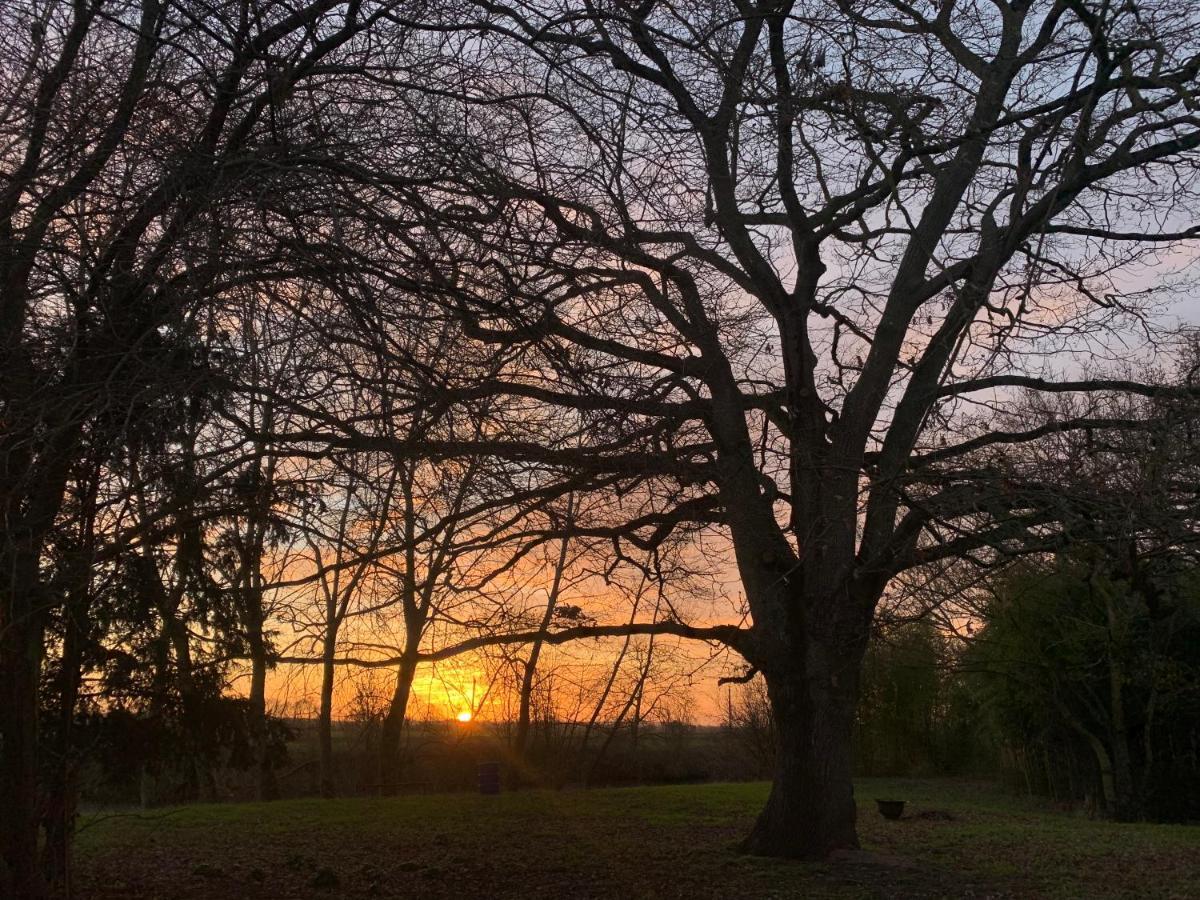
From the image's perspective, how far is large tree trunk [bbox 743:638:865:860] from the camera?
371 inches

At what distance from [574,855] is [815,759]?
2.29 meters

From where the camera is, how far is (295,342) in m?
4.00

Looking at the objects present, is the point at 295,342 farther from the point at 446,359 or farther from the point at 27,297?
the point at 27,297

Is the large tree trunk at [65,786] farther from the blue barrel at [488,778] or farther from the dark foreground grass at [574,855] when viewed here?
the blue barrel at [488,778]

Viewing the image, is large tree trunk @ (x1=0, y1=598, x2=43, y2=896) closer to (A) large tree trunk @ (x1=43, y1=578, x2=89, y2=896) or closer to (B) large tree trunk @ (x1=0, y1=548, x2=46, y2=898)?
(B) large tree trunk @ (x1=0, y1=548, x2=46, y2=898)

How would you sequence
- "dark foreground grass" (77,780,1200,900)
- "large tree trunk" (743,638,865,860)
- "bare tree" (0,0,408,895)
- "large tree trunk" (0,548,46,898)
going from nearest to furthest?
"bare tree" (0,0,408,895), "large tree trunk" (0,548,46,898), "dark foreground grass" (77,780,1200,900), "large tree trunk" (743,638,865,860)

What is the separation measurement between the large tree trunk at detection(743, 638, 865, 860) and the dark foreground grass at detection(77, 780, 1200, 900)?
0.32 meters

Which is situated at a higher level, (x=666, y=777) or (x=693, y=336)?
(x=693, y=336)

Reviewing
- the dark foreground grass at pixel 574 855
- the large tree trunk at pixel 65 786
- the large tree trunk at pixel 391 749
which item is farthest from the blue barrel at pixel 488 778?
the large tree trunk at pixel 65 786

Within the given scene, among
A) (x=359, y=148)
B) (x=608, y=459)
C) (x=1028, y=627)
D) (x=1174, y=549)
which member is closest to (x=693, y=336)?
(x=608, y=459)

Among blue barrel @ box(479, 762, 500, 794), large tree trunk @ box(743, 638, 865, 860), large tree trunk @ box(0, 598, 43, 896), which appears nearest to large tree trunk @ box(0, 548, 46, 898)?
large tree trunk @ box(0, 598, 43, 896)

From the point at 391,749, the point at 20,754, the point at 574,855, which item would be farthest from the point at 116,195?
the point at 391,749

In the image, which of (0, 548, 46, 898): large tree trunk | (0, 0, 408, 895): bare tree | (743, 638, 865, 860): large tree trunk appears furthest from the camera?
(743, 638, 865, 860): large tree trunk

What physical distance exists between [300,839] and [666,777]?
605 inches
